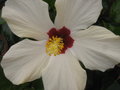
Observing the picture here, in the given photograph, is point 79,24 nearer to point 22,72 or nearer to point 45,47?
point 45,47

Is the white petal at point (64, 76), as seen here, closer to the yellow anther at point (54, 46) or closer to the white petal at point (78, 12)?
the yellow anther at point (54, 46)

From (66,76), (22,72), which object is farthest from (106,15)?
(22,72)

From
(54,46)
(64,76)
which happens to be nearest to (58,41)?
(54,46)

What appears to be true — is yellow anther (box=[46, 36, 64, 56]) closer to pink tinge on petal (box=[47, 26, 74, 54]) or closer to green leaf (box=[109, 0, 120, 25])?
pink tinge on petal (box=[47, 26, 74, 54])

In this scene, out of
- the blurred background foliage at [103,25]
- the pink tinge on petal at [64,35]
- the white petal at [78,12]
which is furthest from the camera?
the blurred background foliage at [103,25]

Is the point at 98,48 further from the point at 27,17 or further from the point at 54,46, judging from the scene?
the point at 27,17

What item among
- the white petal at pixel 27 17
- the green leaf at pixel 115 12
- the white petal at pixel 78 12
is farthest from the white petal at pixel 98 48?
the green leaf at pixel 115 12
